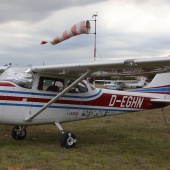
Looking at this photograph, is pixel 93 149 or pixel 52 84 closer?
pixel 93 149

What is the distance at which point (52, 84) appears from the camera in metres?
8.34

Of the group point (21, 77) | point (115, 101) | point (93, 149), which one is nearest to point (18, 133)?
point (21, 77)

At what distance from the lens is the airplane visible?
7.34 m

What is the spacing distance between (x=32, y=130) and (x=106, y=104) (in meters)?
2.83

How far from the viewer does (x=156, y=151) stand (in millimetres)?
7688

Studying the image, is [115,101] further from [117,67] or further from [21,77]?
[21,77]

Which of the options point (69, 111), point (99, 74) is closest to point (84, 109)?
point (69, 111)

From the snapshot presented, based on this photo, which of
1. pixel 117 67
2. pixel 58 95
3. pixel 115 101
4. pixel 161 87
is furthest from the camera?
pixel 161 87

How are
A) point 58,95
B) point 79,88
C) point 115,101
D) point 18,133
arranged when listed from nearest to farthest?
point 58,95, point 79,88, point 18,133, point 115,101

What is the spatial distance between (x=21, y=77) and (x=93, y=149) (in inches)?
95.8

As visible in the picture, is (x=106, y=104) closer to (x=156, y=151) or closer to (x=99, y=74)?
(x=99, y=74)

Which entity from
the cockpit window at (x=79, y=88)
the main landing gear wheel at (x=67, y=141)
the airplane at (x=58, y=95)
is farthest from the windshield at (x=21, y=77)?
the main landing gear wheel at (x=67, y=141)

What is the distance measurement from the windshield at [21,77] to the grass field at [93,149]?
1.53 metres

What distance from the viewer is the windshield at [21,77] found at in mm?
7742
